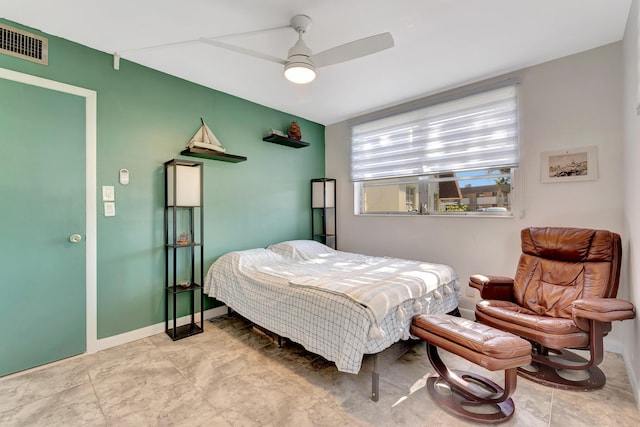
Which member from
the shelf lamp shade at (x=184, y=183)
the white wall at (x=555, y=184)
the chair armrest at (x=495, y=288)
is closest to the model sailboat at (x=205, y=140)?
the shelf lamp shade at (x=184, y=183)

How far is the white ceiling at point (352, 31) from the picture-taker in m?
1.99

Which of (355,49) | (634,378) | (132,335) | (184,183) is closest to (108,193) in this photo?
(184,183)

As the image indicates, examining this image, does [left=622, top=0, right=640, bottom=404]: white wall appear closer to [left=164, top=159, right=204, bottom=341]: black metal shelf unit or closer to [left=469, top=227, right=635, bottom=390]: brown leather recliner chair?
[left=469, top=227, right=635, bottom=390]: brown leather recliner chair

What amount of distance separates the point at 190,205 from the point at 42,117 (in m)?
1.28

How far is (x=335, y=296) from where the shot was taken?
1.98m

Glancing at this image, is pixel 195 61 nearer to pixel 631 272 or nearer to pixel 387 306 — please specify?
pixel 387 306

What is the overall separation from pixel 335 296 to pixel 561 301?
1861mm

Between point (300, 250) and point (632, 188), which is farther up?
point (632, 188)

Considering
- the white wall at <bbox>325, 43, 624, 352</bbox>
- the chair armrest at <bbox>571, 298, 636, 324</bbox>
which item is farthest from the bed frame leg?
the white wall at <bbox>325, 43, 624, 352</bbox>

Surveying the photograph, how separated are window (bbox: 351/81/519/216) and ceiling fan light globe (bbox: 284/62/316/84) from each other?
1958 mm

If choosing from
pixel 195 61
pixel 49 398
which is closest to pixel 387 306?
pixel 49 398

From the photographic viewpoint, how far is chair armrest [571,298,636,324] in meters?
1.79

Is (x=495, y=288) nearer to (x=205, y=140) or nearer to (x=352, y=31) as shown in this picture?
(x=352, y=31)

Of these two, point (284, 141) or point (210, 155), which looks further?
point (284, 141)
